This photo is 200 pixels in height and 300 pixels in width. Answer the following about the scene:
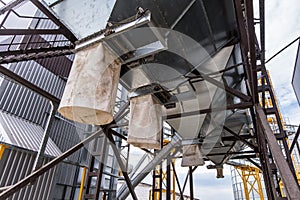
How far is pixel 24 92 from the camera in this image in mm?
8641

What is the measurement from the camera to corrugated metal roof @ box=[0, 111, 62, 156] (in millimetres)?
6430

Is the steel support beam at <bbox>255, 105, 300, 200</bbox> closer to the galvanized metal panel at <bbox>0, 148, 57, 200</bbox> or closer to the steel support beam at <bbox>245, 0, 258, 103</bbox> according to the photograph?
the steel support beam at <bbox>245, 0, 258, 103</bbox>

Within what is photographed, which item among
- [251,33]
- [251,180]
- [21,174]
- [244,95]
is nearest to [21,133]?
[21,174]

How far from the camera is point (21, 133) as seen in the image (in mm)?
7129

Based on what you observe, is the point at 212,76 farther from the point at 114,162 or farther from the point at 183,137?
the point at 114,162

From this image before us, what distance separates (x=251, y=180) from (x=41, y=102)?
16.3 meters

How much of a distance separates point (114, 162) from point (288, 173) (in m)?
8.57

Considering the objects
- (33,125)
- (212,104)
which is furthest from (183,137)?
(33,125)

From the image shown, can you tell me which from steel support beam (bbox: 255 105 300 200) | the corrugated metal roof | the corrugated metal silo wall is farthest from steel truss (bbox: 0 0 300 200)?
the corrugated metal silo wall

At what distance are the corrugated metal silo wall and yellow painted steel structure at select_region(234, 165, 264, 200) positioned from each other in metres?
11.9

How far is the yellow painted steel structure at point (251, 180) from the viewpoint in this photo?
14680 millimetres

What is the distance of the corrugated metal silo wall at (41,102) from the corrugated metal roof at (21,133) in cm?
34

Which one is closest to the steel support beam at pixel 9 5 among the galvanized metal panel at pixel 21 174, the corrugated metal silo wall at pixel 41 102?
the galvanized metal panel at pixel 21 174

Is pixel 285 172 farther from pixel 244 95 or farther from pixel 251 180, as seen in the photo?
pixel 251 180
